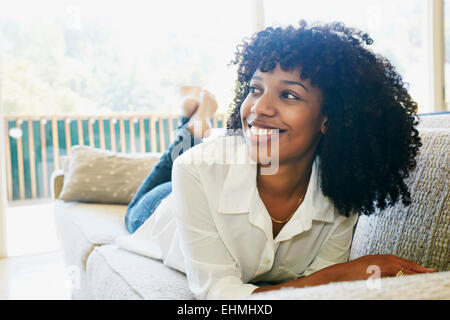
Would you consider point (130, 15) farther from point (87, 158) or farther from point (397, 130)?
point (397, 130)

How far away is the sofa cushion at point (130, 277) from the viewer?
37.8 inches

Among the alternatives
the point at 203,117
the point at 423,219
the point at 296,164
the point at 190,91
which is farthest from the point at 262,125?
the point at 190,91

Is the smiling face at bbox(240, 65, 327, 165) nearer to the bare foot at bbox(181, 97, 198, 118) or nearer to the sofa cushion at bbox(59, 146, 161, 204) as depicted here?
the bare foot at bbox(181, 97, 198, 118)

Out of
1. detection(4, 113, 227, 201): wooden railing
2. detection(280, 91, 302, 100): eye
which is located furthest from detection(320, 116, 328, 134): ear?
detection(4, 113, 227, 201): wooden railing

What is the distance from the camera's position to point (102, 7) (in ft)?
9.70

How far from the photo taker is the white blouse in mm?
906

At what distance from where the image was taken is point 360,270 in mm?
839

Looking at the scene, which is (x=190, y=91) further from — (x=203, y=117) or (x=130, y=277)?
(x=130, y=277)

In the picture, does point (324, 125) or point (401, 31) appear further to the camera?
point (401, 31)

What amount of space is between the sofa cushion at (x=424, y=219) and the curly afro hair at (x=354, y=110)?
0.09 feet

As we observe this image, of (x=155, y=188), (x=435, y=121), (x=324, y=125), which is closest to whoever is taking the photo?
(x=324, y=125)

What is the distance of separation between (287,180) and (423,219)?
0.33 metres

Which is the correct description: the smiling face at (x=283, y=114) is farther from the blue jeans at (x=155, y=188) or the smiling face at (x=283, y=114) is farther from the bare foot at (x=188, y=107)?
the bare foot at (x=188, y=107)

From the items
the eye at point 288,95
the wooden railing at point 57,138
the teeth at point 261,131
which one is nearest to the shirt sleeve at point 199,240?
the teeth at point 261,131
